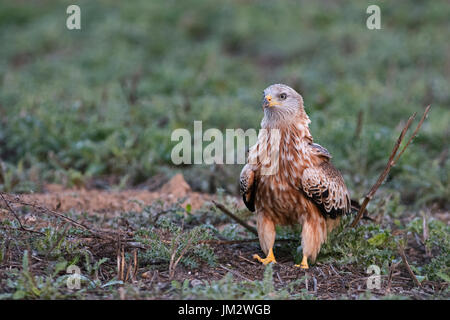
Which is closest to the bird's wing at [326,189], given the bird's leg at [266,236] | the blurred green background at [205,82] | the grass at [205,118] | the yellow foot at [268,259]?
the grass at [205,118]

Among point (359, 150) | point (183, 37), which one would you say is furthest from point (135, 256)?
point (183, 37)

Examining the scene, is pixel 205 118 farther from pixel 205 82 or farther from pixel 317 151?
Answer: pixel 317 151

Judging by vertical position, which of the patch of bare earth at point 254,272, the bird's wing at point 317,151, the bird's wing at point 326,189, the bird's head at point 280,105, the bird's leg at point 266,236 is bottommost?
the patch of bare earth at point 254,272

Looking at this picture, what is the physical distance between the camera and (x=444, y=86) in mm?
10422

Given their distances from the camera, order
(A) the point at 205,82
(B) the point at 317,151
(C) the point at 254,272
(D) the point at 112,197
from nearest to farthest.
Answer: (C) the point at 254,272, (B) the point at 317,151, (D) the point at 112,197, (A) the point at 205,82

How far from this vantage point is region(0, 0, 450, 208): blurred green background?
24.6 ft

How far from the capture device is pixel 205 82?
36.0 feet

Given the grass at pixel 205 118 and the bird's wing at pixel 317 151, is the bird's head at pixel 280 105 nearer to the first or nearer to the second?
the bird's wing at pixel 317 151

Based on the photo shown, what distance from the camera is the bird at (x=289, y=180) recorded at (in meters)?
4.92

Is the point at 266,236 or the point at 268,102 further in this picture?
the point at 266,236

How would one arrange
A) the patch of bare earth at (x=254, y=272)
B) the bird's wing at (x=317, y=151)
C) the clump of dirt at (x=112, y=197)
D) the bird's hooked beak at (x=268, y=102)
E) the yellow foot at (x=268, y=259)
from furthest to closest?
the clump of dirt at (x=112, y=197), the bird's wing at (x=317, y=151), the yellow foot at (x=268, y=259), the bird's hooked beak at (x=268, y=102), the patch of bare earth at (x=254, y=272)

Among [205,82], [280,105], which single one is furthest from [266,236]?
[205,82]

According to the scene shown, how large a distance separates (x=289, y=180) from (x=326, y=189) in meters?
0.33
